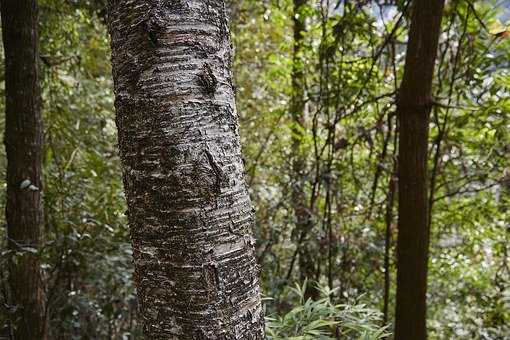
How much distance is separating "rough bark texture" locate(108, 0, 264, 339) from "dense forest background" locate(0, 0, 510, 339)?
1.27m

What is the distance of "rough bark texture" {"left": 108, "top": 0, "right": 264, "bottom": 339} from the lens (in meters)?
0.69

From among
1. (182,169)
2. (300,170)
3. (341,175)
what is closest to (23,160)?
(182,169)

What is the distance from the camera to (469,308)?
3.51 meters

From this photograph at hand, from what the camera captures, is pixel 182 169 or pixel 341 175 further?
pixel 341 175

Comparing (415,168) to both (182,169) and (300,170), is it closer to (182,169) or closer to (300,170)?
(182,169)

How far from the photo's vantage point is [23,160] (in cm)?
183

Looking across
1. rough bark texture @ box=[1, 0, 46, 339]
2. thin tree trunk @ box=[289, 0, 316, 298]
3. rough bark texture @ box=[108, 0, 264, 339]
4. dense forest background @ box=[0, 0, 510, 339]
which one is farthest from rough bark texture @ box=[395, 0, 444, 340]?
rough bark texture @ box=[1, 0, 46, 339]

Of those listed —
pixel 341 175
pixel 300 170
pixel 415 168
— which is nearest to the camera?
pixel 415 168

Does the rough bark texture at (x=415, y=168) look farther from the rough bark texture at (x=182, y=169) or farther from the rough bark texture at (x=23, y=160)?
the rough bark texture at (x=23, y=160)

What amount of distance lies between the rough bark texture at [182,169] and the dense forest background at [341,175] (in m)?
1.27

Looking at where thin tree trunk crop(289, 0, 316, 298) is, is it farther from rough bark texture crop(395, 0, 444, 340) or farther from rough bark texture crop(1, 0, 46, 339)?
rough bark texture crop(1, 0, 46, 339)

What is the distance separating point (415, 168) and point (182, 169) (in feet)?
3.84

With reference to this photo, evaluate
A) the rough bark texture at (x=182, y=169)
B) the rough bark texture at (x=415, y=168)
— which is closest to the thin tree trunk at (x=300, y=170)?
the rough bark texture at (x=415, y=168)

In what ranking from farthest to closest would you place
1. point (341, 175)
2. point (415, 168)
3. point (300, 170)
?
point (300, 170) < point (341, 175) < point (415, 168)
